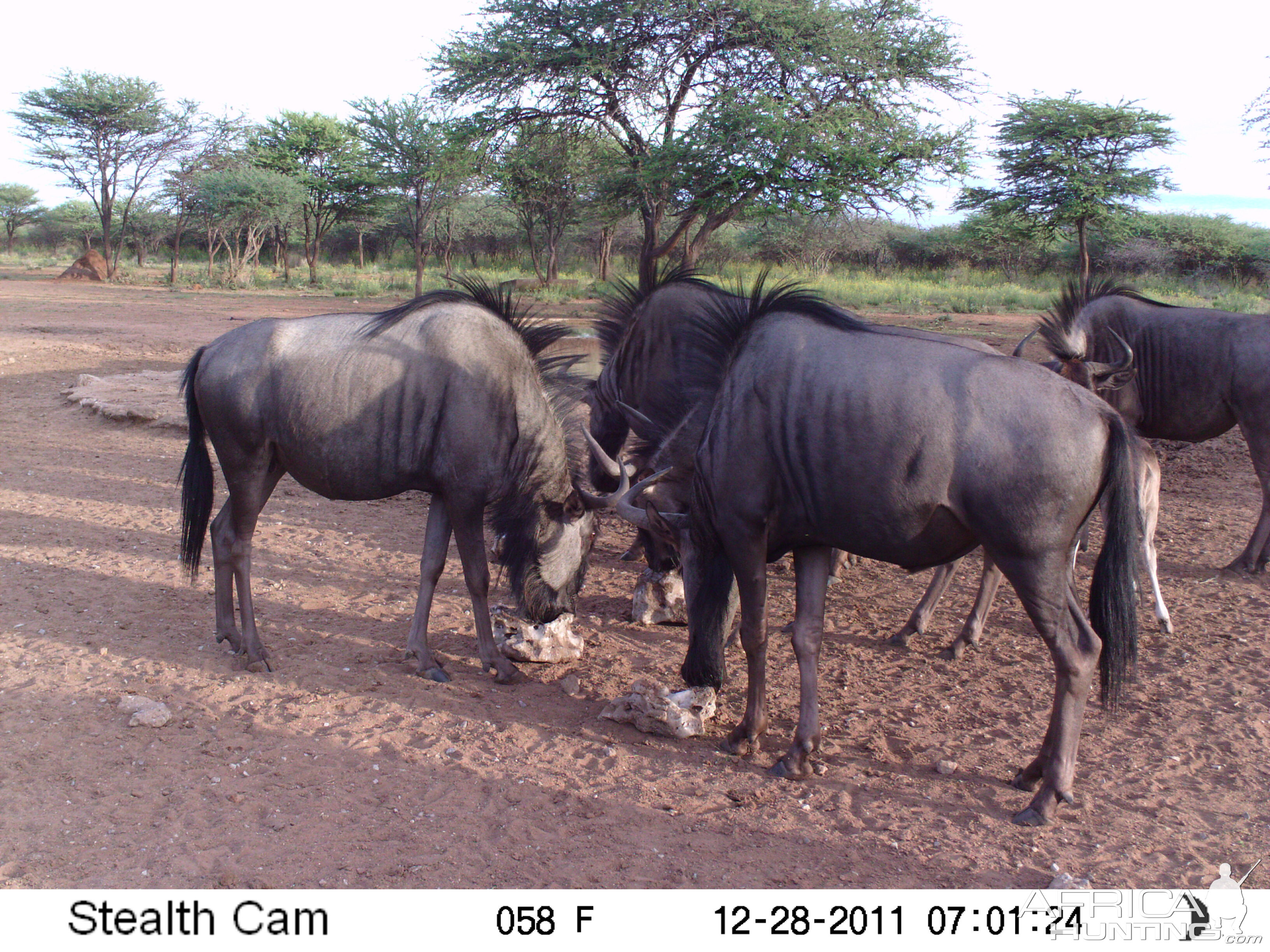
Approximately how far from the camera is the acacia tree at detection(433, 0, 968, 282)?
15.3m

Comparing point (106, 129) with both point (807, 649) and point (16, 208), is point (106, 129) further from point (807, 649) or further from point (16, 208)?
point (807, 649)

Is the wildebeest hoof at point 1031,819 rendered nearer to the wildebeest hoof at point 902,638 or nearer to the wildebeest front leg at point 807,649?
the wildebeest front leg at point 807,649

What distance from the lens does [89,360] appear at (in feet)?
41.0

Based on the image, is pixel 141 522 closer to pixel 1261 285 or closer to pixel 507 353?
pixel 507 353

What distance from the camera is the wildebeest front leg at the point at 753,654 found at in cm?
386

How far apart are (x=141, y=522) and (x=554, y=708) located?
4.09 metres

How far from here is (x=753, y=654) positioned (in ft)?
12.9

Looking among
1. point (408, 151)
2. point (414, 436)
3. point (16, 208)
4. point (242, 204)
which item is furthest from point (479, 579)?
point (16, 208)

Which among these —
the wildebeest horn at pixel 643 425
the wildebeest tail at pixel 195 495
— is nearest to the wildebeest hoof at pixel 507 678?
the wildebeest horn at pixel 643 425

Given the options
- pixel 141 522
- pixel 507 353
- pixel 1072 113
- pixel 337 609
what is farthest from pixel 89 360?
pixel 1072 113

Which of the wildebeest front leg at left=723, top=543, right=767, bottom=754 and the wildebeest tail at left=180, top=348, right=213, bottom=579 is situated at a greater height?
the wildebeest tail at left=180, top=348, right=213, bottom=579

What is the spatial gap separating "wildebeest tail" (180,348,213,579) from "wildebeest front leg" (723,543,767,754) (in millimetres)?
2956

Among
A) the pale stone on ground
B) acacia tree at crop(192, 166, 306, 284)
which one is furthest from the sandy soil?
acacia tree at crop(192, 166, 306, 284)

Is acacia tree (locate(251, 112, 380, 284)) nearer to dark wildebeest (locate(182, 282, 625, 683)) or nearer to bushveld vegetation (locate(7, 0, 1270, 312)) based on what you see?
bushveld vegetation (locate(7, 0, 1270, 312))
